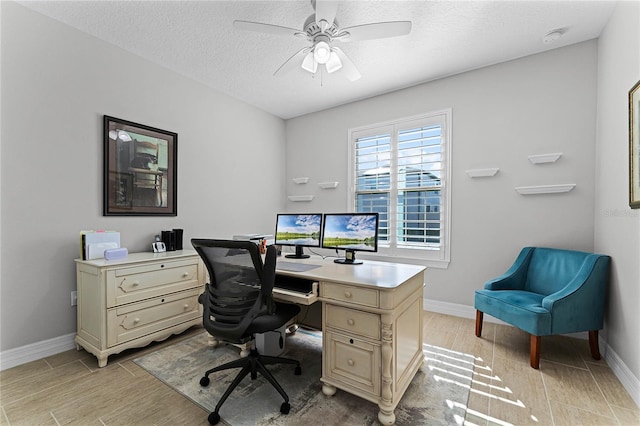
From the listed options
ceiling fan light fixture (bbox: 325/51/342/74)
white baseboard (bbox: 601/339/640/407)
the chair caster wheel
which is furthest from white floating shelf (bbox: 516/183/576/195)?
the chair caster wheel

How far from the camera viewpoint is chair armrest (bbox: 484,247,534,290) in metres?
2.70

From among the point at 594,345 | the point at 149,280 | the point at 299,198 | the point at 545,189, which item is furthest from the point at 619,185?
the point at 149,280

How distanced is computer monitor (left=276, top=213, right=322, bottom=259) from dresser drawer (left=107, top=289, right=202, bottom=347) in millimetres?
1132

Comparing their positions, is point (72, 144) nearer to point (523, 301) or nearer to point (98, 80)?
point (98, 80)

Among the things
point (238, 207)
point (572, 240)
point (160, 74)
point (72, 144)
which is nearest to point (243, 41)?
point (160, 74)

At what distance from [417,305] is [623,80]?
91.0 inches

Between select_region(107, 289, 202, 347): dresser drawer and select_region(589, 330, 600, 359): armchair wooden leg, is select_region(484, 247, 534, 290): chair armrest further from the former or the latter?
select_region(107, 289, 202, 347): dresser drawer

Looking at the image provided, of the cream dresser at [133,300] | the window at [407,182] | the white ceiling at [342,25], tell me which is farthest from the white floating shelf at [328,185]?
the cream dresser at [133,300]

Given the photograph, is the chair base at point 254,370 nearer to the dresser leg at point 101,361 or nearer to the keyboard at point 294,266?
the keyboard at point 294,266

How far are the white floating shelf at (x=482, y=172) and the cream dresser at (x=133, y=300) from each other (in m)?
3.20

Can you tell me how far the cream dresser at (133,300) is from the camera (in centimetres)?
222

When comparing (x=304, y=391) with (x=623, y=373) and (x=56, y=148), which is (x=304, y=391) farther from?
(x=56, y=148)

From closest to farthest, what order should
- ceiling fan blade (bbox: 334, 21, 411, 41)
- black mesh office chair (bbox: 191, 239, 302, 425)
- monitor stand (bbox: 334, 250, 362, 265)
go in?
1. black mesh office chair (bbox: 191, 239, 302, 425)
2. ceiling fan blade (bbox: 334, 21, 411, 41)
3. monitor stand (bbox: 334, 250, 362, 265)

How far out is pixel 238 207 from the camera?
4.05 meters
